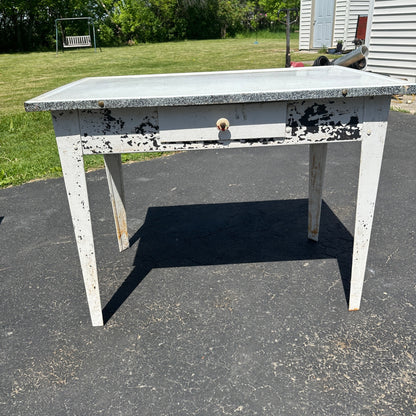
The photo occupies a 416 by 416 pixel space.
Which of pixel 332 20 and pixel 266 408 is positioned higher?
pixel 332 20

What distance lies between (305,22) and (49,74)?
9707 millimetres

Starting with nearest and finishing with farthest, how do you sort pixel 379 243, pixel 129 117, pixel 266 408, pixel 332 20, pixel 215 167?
pixel 266 408 < pixel 129 117 < pixel 379 243 < pixel 215 167 < pixel 332 20

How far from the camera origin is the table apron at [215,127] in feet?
5.22

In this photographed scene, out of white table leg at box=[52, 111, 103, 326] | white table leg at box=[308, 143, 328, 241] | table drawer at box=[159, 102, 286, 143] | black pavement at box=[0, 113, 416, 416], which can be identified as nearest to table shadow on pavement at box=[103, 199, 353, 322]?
black pavement at box=[0, 113, 416, 416]

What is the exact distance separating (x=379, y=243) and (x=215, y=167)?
2091 mm

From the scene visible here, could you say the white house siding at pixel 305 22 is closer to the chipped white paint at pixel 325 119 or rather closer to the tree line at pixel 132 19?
the tree line at pixel 132 19

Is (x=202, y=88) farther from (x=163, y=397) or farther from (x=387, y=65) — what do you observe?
(x=387, y=65)

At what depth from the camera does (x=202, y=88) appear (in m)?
1.70

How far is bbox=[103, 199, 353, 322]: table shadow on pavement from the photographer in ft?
8.37

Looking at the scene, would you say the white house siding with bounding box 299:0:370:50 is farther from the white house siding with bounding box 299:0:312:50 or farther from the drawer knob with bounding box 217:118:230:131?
the drawer knob with bounding box 217:118:230:131

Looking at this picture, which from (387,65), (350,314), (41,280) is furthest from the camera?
(387,65)

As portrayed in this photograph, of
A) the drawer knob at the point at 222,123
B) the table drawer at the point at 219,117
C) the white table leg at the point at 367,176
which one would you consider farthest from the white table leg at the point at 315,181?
the drawer knob at the point at 222,123

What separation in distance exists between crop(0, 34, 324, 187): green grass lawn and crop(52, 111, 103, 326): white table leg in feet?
8.54

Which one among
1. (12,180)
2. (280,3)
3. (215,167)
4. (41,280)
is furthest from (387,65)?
(280,3)
